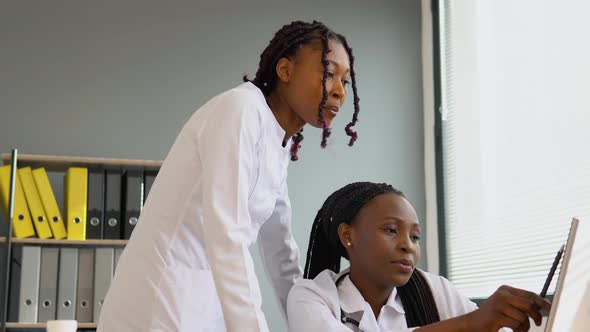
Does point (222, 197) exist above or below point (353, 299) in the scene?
above

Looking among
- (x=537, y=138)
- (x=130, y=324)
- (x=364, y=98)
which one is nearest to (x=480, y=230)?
(x=537, y=138)

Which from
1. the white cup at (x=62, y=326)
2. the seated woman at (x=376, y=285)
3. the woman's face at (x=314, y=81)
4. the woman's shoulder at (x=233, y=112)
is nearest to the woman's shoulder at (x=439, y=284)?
the seated woman at (x=376, y=285)

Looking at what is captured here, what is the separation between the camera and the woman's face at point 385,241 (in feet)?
5.49

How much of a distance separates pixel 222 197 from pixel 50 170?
2.17m

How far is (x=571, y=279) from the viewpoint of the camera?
1072mm

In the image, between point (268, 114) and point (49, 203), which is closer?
point (268, 114)

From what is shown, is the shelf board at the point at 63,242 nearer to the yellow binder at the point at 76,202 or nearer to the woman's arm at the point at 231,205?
the yellow binder at the point at 76,202

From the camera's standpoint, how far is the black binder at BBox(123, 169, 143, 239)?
3.13 meters

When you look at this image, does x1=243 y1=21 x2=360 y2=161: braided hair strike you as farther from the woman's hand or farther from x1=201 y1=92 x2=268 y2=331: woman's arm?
the woman's hand

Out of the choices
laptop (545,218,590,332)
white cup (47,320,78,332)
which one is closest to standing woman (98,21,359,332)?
laptop (545,218,590,332)

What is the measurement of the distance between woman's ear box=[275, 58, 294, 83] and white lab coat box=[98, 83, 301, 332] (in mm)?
97

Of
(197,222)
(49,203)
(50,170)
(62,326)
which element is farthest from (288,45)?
(50,170)

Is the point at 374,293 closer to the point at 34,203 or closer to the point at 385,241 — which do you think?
the point at 385,241

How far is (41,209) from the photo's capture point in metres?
3.11
